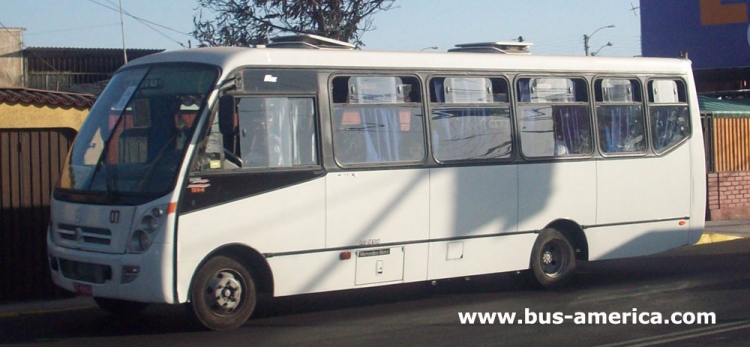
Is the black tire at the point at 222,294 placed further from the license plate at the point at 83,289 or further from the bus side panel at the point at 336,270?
the license plate at the point at 83,289

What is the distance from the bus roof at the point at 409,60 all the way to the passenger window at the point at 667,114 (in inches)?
8.6

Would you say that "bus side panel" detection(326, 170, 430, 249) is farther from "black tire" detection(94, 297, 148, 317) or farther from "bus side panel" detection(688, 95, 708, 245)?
"bus side panel" detection(688, 95, 708, 245)

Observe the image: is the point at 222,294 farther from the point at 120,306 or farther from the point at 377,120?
the point at 377,120

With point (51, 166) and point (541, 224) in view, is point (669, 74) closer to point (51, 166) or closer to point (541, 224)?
point (541, 224)

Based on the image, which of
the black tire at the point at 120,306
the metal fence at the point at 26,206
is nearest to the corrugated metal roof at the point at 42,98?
the metal fence at the point at 26,206

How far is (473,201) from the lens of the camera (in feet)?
35.3

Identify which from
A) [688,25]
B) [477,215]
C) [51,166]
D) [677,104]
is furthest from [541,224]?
[688,25]

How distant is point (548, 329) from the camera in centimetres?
896

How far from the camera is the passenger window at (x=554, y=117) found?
11.4 m

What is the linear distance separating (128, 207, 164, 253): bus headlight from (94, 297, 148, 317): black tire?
155 cm

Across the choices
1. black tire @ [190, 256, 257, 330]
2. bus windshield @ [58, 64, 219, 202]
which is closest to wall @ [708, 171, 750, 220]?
black tire @ [190, 256, 257, 330]

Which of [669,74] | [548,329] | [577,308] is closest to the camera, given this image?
[548,329]

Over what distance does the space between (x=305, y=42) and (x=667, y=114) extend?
207 inches

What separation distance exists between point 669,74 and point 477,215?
12.8ft
